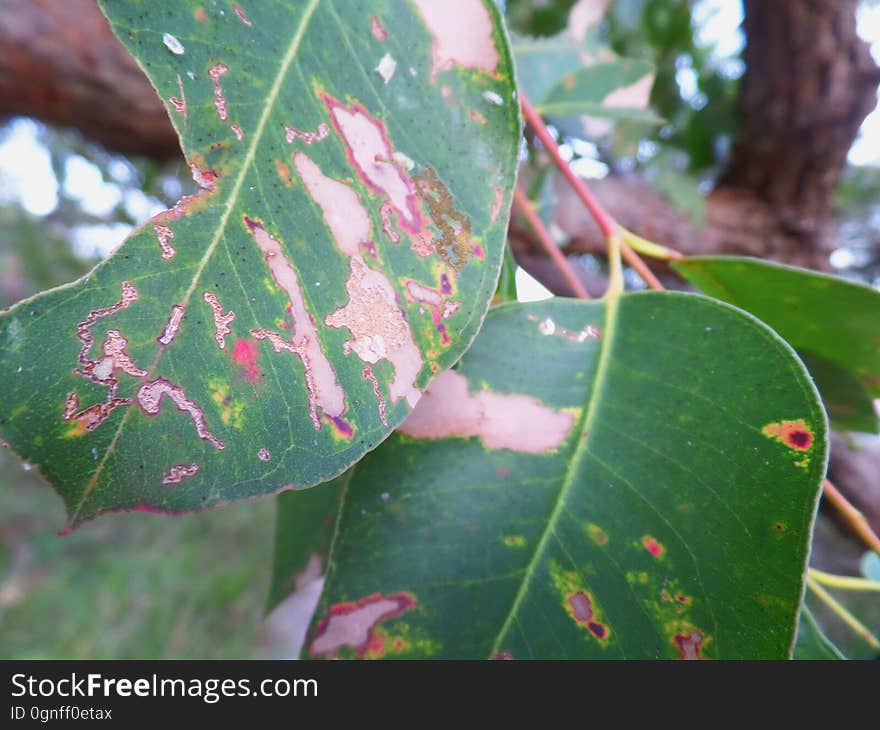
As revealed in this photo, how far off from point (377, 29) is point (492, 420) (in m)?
0.21

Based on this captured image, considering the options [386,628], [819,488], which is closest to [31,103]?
[386,628]

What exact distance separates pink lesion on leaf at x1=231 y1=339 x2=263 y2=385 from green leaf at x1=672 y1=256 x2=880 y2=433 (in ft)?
0.98

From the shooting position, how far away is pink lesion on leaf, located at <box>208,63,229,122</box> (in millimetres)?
285

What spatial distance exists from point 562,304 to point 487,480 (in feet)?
0.40

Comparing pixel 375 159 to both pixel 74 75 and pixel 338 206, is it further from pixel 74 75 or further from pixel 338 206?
pixel 74 75

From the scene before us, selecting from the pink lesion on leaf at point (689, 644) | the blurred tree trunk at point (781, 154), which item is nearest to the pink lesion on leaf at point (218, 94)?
the pink lesion on leaf at point (689, 644)

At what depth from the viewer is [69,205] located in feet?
5.13

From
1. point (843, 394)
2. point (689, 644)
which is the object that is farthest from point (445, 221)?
point (843, 394)

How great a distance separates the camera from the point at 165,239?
10.8 inches

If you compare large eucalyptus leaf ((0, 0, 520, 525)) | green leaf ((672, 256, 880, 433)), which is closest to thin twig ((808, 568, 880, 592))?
green leaf ((672, 256, 880, 433))

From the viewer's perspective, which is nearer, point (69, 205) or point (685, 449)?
point (685, 449)

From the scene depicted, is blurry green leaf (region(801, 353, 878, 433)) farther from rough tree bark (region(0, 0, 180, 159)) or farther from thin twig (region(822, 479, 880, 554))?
rough tree bark (region(0, 0, 180, 159))
